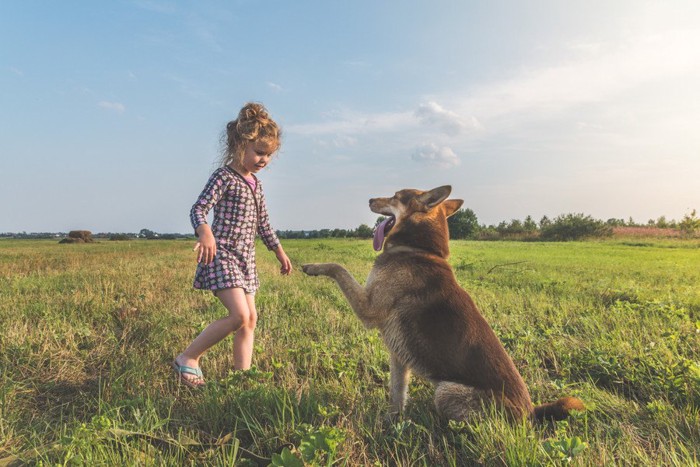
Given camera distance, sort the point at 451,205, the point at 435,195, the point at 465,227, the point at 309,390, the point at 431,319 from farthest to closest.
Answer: the point at 465,227, the point at 451,205, the point at 435,195, the point at 309,390, the point at 431,319

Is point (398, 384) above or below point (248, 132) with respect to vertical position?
below

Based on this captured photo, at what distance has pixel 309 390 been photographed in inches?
143

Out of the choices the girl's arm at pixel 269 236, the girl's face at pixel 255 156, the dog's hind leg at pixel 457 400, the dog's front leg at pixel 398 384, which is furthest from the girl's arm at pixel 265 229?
the dog's hind leg at pixel 457 400

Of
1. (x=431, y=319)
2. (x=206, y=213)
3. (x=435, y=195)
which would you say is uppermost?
(x=435, y=195)

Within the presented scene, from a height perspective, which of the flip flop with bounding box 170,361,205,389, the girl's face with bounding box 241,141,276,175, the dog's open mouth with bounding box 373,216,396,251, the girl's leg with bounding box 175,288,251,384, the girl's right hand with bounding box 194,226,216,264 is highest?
the girl's face with bounding box 241,141,276,175

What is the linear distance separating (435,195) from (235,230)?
2.23 meters

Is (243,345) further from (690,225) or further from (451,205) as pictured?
(690,225)

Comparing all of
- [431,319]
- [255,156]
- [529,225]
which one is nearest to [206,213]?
[255,156]

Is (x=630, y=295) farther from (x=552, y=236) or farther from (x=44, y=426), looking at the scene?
(x=552, y=236)

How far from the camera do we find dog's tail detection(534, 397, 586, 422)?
3135mm

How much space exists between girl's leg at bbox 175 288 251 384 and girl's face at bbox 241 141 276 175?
143 cm

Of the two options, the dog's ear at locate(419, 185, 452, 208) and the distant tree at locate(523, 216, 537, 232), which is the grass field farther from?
the distant tree at locate(523, 216, 537, 232)

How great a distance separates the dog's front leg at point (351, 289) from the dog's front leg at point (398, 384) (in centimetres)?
43

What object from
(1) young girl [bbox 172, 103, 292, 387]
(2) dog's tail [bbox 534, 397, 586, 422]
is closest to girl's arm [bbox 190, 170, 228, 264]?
(1) young girl [bbox 172, 103, 292, 387]
